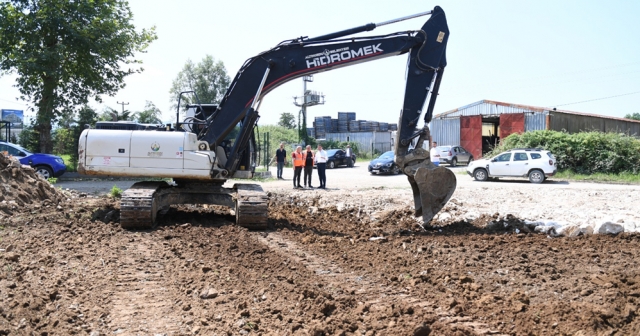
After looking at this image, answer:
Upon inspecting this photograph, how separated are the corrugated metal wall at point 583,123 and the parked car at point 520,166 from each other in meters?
12.9

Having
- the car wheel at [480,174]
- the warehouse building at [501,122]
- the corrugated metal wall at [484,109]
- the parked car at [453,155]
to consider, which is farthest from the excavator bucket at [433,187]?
the corrugated metal wall at [484,109]

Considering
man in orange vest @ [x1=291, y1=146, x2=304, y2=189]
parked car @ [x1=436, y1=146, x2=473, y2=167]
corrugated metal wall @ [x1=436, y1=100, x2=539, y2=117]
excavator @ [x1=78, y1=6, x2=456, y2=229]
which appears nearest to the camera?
excavator @ [x1=78, y1=6, x2=456, y2=229]

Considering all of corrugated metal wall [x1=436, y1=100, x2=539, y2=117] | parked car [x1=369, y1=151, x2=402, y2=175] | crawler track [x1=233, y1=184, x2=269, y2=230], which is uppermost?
corrugated metal wall [x1=436, y1=100, x2=539, y2=117]

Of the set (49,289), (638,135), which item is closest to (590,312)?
(49,289)

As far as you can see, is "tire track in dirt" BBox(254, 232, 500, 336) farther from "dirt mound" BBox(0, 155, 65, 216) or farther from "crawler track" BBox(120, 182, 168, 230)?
"dirt mound" BBox(0, 155, 65, 216)

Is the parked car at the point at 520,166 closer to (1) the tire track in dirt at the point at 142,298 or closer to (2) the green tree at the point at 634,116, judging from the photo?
(1) the tire track in dirt at the point at 142,298

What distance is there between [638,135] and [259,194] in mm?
42529

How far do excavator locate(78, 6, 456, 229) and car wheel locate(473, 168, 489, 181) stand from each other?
16160 mm

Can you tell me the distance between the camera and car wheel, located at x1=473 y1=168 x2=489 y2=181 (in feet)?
84.9

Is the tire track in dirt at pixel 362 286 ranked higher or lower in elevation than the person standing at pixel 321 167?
lower

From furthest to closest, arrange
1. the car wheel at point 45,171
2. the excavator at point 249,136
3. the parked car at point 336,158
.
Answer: the parked car at point 336,158 < the car wheel at point 45,171 < the excavator at point 249,136

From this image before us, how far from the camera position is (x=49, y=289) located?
6328 mm

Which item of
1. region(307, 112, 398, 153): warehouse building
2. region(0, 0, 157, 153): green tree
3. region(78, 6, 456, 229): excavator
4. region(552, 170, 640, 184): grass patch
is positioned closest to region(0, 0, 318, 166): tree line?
region(0, 0, 157, 153): green tree

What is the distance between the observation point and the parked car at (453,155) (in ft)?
122
